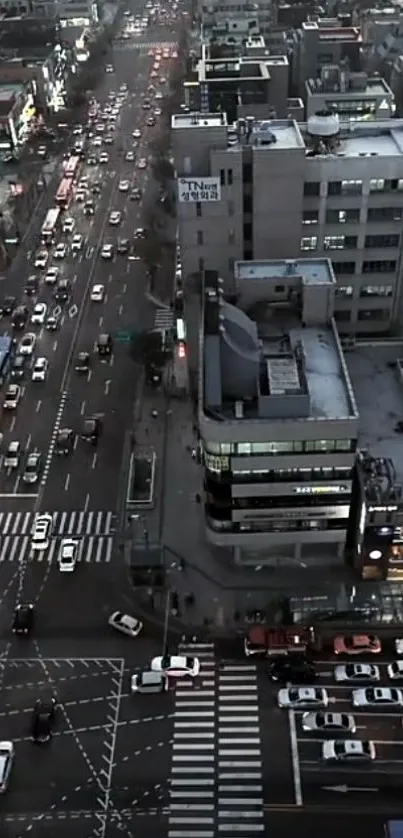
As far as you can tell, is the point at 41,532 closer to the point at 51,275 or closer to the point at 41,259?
the point at 51,275

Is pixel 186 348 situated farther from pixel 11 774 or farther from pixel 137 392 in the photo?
pixel 11 774

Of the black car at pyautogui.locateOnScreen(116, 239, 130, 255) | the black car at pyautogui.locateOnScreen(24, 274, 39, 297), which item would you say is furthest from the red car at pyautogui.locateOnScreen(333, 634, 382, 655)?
the black car at pyautogui.locateOnScreen(116, 239, 130, 255)

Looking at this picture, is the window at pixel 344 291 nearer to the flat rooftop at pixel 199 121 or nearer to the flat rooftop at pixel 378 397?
the flat rooftop at pixel 378 397

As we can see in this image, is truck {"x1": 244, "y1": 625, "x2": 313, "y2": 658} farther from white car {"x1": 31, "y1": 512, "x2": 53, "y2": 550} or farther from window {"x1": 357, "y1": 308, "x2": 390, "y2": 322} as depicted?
window {"x1": 357, "y1": 308, "x2": 390, "y2": 322}

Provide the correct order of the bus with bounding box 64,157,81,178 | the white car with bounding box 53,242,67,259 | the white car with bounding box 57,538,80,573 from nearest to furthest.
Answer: the white car with bounding box 57,538,80,573
the white car with bounding box 53,242,67,259
the bus with bounding box 64,157,81,178

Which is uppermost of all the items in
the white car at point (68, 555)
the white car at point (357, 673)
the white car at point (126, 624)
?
the white car at point (68, 555)

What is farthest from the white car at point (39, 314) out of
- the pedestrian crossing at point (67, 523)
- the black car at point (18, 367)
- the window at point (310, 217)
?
the window at point (310, 217)

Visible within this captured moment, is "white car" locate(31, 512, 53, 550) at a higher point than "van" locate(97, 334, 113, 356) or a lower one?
lower

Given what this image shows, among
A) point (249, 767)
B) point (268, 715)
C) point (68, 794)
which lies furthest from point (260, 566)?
point (68, 794)
